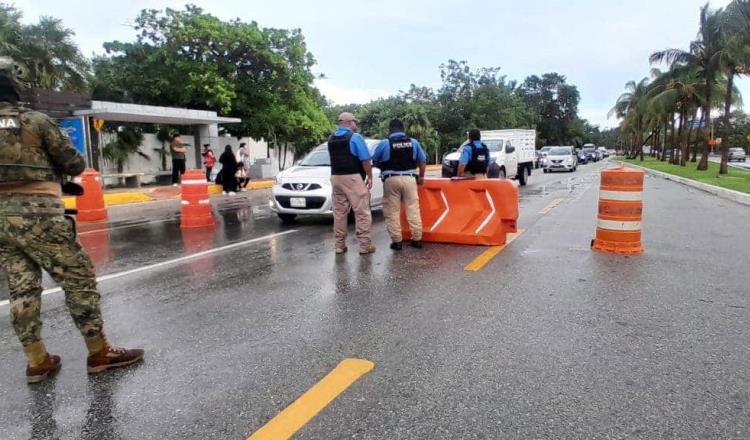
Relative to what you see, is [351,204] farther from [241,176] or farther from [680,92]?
[680,92]

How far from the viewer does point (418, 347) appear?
3.80 m

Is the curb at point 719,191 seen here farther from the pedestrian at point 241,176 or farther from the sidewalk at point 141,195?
the sidewalk at point 141,195

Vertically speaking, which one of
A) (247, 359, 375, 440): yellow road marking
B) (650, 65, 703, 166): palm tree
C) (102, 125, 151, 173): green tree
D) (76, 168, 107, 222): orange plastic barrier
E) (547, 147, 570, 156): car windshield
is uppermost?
(650, 65, 703, 166): palm tree

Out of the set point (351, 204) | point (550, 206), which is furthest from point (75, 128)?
point (550, 206)

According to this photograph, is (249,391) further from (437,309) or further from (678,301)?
(678,301)

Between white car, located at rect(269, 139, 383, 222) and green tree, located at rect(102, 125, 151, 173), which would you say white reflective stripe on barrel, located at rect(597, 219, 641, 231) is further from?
green tree, located at rect(102, 125, 151, 173)

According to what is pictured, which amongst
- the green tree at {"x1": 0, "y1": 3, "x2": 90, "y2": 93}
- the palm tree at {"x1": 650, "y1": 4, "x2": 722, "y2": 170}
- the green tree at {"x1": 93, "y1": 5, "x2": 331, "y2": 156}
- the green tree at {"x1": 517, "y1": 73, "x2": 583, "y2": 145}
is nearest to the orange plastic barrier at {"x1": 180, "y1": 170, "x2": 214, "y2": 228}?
the green tree at {"x1": 0, "y1": 3, "x2": 90, "y2": 93}

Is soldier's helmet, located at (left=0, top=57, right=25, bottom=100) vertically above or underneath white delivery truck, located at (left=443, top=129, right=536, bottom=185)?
above

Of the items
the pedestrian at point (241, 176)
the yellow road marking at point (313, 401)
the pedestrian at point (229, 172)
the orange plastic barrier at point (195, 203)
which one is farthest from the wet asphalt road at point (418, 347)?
the pedestrian at point (241, 176)

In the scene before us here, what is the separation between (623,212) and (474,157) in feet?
9.73

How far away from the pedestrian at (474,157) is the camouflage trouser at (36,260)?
21.5 feet

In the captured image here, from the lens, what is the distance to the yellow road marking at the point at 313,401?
275 cm

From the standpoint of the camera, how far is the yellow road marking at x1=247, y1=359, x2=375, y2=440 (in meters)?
2.75

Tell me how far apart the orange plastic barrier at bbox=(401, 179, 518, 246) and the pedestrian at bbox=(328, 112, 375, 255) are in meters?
1.07
